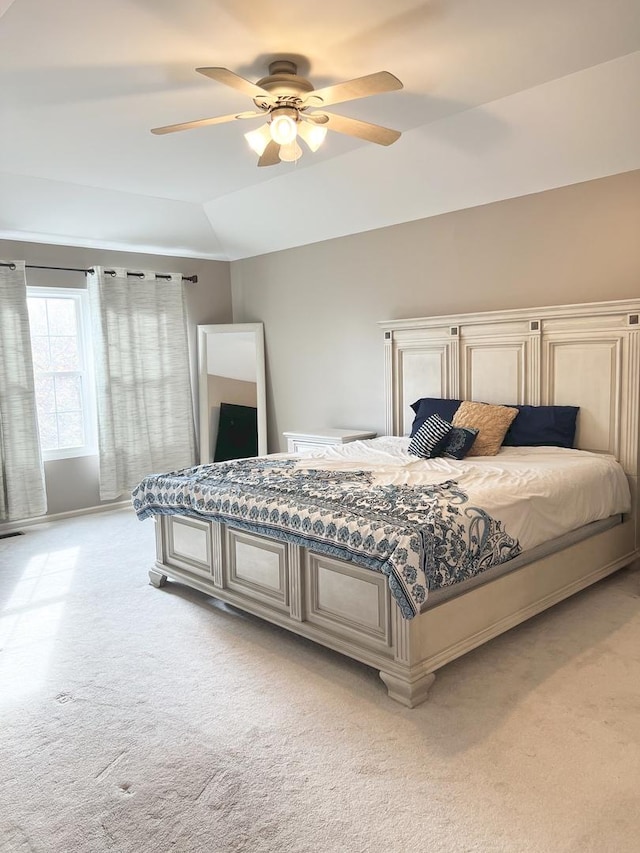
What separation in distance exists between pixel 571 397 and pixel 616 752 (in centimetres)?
244

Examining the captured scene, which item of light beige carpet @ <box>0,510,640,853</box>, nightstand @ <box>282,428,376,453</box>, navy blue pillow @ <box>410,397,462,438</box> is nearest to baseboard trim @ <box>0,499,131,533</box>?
nightstand @ <box>282,428,376,453</box>

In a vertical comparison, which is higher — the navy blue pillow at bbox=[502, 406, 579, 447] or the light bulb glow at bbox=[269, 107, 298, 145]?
the light bulb glow at bbox=[269, 107, 298, 145]

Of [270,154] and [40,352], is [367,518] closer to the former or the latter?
[270,154]

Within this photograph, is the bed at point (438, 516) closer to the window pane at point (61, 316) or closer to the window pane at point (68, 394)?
the window pane at point (68, 394)

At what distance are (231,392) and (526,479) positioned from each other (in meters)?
3.80

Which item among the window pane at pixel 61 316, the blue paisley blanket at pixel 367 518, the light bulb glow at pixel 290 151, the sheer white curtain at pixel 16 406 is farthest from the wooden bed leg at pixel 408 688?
the window pane at pixel 61 316

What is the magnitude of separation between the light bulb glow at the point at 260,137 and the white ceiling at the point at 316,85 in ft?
1.16

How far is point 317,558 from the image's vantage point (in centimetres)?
289

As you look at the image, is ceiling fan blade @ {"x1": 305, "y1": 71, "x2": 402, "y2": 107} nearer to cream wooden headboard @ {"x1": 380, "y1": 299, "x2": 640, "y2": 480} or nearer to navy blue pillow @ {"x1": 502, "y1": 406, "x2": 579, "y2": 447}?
cream wooden headboard @ {"x1": 380, "y1": 299, "x2": 640, "y2": 480}

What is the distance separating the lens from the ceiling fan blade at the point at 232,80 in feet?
8.12

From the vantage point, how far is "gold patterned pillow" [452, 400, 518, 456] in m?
4.07

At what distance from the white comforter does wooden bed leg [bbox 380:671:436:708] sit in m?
0.77

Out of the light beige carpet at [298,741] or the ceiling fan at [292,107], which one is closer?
the light beige carpet at [298,741]

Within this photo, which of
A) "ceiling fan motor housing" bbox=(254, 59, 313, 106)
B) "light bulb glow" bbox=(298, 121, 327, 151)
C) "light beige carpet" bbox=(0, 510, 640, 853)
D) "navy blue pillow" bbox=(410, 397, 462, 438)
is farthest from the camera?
"navy blue pillow" bbox=(410, 397, 462, 438)
